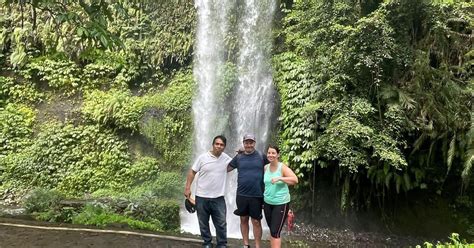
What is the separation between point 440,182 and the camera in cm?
892

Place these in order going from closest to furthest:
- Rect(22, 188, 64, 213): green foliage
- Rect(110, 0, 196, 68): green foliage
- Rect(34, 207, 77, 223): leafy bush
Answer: Rect(34, 207, 77, 223): leafy bush
Rect(22, 188, 64, 213): green foliage
Rect(110, 0, 196, 68): green foliage

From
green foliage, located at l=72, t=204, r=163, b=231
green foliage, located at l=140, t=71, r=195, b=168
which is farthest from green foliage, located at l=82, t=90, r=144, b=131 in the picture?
green foliage, located at l=72, t=204, r=163, b=231

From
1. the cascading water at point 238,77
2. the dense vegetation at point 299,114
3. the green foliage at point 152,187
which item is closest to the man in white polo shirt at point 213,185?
the dense vegetation at point 299,114

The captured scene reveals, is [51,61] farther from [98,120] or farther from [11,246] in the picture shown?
[11,246]

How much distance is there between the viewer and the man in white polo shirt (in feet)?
15.9

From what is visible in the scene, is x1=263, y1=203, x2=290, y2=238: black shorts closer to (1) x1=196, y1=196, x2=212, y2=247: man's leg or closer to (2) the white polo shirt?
(2) the white polo shirt

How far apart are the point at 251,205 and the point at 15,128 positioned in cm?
1054

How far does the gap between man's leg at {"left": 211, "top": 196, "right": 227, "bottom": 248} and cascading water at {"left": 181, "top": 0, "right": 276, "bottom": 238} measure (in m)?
5.26

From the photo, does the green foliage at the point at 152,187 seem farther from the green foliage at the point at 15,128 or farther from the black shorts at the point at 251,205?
the black shorts at the point at 251,205

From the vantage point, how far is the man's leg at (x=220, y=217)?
194 inches

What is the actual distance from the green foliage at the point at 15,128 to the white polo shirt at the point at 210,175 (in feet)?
31.3

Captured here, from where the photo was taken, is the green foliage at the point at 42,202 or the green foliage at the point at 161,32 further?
the green foliage at the point at 161,32

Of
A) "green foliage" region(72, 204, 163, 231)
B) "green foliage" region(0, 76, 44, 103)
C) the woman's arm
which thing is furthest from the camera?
"green foliage" region(0, 76, 44, 103)

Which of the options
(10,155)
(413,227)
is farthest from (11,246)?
(413,227)
